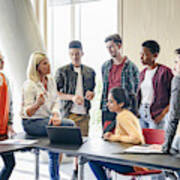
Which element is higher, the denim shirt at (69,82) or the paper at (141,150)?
the denim shirt at (69,82)

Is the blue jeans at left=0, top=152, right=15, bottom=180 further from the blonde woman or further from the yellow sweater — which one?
the yellow sweater

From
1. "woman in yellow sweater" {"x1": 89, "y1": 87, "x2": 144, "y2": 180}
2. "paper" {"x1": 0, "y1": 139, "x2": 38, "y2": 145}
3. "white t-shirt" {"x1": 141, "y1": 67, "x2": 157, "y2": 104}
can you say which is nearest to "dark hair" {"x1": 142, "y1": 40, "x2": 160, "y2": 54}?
"white t-shirt" {"x1": 141, "y1": 67, "x2": 157, "y2": 104}

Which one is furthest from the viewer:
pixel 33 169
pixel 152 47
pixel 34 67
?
pixel 33 169

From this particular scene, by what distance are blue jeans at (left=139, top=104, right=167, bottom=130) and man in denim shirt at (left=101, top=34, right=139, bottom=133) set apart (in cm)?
23

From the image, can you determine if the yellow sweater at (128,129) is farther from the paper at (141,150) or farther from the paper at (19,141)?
the paper at (19,141)

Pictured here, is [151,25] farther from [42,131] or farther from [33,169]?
[33,169]

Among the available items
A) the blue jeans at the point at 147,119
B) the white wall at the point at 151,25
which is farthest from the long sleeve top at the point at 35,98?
the white wall at the point at 151,25

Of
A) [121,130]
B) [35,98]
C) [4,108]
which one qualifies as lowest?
[121,130]

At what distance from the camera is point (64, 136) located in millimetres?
3012

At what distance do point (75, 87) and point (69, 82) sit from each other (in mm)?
101

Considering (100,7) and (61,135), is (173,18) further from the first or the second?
(61,135)

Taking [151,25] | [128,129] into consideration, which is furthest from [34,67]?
[151,25]

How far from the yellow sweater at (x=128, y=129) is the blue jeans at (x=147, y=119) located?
999 mm

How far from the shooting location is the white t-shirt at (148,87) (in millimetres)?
4051
